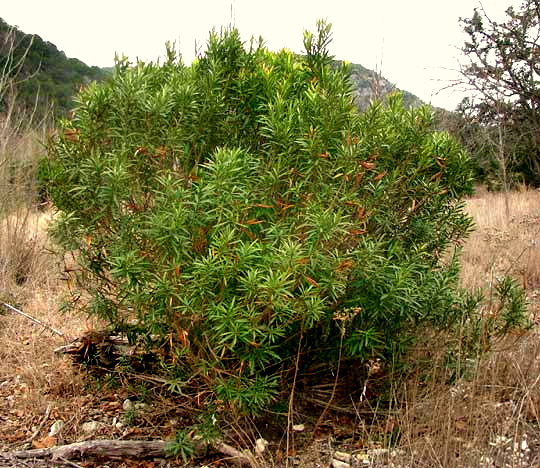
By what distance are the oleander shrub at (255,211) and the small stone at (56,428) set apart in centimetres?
60

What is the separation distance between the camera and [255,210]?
2.68m

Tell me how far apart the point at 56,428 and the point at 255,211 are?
1.64 meters

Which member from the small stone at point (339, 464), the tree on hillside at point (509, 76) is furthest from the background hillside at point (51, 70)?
the small stone at point (339, 464)

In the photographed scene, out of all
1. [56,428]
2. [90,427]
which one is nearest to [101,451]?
[90,427]

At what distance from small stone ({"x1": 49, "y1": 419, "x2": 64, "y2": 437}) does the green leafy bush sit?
60 cm

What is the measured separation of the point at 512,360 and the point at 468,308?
39 cm

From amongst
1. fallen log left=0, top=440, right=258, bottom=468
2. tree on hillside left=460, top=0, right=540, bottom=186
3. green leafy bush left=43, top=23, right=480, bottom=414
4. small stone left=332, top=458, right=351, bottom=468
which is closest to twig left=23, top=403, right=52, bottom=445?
fallen log left=0, top=440, right=258, bottom=468

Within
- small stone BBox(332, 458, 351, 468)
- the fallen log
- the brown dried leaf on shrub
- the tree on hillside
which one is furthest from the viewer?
the tree on hillside

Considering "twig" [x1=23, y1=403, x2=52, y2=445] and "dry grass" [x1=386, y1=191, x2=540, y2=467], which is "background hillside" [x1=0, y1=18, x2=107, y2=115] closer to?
"twig" [x1=23, y1=403, x2=52, y2=445]

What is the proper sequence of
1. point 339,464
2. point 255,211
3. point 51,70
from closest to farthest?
point 255,211, point 339,464, point 51,70

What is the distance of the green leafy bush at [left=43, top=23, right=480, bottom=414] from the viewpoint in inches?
97.3

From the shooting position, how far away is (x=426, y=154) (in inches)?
119

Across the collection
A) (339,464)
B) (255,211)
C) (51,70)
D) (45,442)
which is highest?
(51,70)

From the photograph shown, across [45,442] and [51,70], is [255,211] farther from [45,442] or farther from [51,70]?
[51,70]
